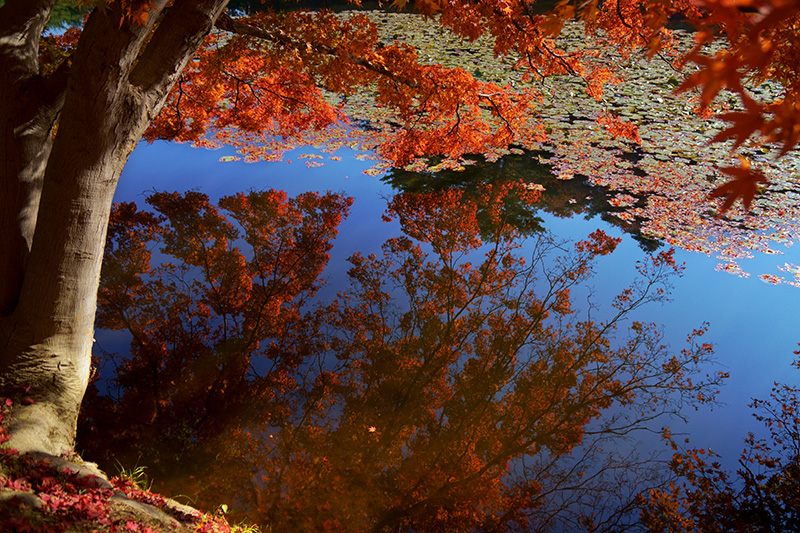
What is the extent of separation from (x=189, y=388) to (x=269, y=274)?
1493 mm

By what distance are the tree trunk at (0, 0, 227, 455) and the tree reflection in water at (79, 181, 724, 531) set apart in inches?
32.7

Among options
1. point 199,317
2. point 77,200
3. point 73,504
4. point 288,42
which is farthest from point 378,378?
point 288,42

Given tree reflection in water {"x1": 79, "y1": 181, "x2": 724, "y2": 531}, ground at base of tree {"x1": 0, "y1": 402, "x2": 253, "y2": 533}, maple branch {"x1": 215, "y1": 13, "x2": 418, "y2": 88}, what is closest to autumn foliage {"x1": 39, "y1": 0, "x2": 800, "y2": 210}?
maple branch {"x1": 215, "y1": 13, "x2": 418, "y2": 88}

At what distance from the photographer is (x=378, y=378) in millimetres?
3463

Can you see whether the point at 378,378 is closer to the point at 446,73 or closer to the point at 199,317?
the point at 199,317

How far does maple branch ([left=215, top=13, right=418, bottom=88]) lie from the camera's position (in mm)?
3266

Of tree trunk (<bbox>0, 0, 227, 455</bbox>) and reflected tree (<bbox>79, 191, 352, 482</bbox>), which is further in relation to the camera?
reflected tree (<bbox>79, 191, 352, 482</bbox>)

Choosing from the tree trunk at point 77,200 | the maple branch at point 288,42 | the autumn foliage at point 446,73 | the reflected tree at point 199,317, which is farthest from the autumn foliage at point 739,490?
the maple branch at point 288,42

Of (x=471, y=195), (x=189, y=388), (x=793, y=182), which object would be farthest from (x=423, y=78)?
(x=793, y=182)

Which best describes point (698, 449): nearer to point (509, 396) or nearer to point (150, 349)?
point (509, 396)

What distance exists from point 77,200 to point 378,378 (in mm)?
2361

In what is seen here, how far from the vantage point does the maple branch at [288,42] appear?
3.27 metres

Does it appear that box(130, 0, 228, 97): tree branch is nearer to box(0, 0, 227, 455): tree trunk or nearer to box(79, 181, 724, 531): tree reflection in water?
box(0, 0, 227, 455): tree trunk

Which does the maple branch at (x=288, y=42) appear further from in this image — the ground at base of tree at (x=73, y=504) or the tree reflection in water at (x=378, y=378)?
the ground at base of tree at (x=73, y=504)
